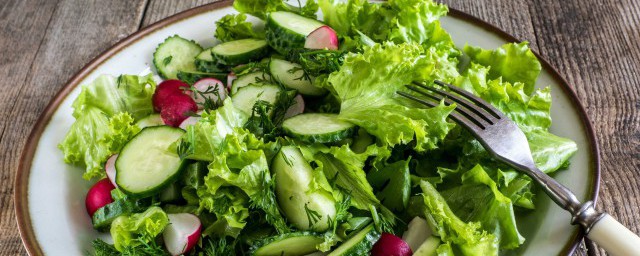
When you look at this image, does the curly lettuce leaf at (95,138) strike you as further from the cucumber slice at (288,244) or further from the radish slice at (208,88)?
the cucumber slice at (288,244)

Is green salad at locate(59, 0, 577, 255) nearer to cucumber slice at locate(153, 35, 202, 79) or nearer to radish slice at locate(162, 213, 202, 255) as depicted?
radish slice at locate(162, 213, 202, 255)

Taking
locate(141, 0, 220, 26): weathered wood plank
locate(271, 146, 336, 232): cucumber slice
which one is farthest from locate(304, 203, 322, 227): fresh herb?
locate(141, 0, 220, 26): weathered wood plank

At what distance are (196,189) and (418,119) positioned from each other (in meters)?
0.80

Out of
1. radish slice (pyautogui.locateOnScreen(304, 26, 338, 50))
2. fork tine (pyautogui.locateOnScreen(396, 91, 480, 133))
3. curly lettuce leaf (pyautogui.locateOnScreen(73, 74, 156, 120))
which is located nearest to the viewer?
fork tine (pyautogui.locateOnScreen(396, 91, 480, 133))

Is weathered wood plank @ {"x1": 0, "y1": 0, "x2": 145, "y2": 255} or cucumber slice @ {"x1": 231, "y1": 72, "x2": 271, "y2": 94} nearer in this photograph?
→ cucumber slice @ {"x1": 231, "y1": 72, "x2": 271, "y2": 94}

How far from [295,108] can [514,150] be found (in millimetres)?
817

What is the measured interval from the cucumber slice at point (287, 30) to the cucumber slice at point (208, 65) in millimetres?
252

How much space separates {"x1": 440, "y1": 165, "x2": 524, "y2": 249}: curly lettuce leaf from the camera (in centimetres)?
212

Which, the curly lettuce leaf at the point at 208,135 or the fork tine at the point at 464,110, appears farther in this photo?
the fork tine at the point at 464,110

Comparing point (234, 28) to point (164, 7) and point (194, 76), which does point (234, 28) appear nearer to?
point (194, 76)

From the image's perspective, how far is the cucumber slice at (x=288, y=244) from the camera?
2035 mm

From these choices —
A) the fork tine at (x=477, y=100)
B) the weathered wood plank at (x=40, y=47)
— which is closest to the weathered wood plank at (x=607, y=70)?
the fork tine at (x=477, y=100)

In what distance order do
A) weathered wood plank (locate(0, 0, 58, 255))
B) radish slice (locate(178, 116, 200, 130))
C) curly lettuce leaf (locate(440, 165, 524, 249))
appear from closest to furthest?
curly lettuce leaf (locate(440, 165, 524, 249)) < radish slice (locate(178, 116, 200, 130)) < weathered wood plank (locate(0, 0, 58, 255))

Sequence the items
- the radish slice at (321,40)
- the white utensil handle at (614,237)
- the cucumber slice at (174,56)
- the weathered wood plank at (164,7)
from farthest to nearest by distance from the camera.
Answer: the weathered wood plank at (164,7) < the cucumber slice at (174,56) < the radish slice at (321,40) < the white utensil handle at (614,237)
